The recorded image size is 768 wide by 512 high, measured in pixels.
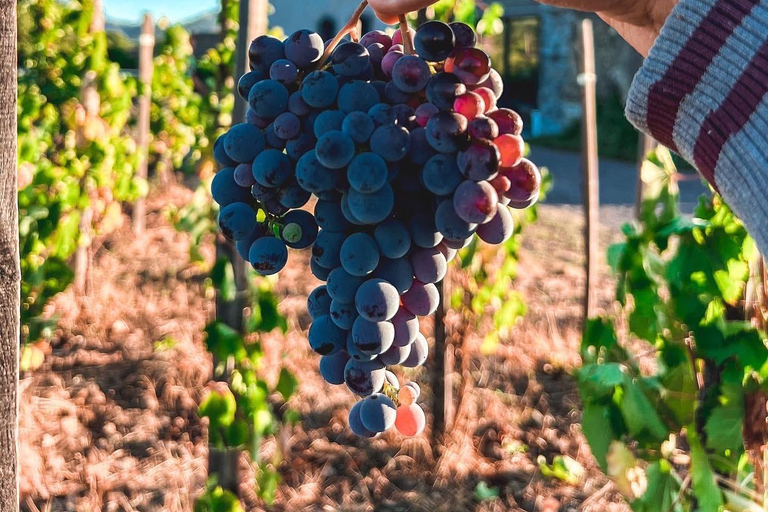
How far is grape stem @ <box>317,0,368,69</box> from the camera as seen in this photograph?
888mm

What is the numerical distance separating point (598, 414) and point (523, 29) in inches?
629

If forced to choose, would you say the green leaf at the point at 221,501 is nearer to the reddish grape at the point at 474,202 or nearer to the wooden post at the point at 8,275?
the wooden post at the point at 8,275

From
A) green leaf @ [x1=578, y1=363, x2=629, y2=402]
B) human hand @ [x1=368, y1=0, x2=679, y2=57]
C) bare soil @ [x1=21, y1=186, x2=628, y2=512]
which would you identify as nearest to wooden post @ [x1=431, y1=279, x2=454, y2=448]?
bare soil @ [x1=21, y1=186, x2=628, y2=512]

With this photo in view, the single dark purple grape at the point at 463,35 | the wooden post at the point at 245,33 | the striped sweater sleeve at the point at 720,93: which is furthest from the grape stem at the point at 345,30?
the wooden post at the point at 245,33

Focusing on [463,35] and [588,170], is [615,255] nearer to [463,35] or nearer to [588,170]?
[463,35]

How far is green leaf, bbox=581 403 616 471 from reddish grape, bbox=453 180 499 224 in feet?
4.35

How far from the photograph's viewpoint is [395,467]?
3.05 meters

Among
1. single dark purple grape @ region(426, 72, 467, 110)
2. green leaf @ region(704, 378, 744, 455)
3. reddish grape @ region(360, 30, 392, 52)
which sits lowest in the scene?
green leaf @ region(704, 378, 744, 455)

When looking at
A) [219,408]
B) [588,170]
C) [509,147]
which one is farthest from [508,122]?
[588,170]

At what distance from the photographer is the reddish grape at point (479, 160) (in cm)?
82

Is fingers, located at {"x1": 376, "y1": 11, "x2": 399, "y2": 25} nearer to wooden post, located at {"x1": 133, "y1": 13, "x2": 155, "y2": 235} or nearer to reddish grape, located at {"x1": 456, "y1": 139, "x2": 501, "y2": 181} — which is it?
reddish grape, located at {"x1": 456, "y1": 139, "x2": 501, "y2": 181}

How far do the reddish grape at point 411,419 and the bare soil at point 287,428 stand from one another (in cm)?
188

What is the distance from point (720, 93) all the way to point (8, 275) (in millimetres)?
1024

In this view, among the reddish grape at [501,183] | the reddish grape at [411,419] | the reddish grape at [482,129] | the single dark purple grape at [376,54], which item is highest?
the single dark purple grape at [376,54]
